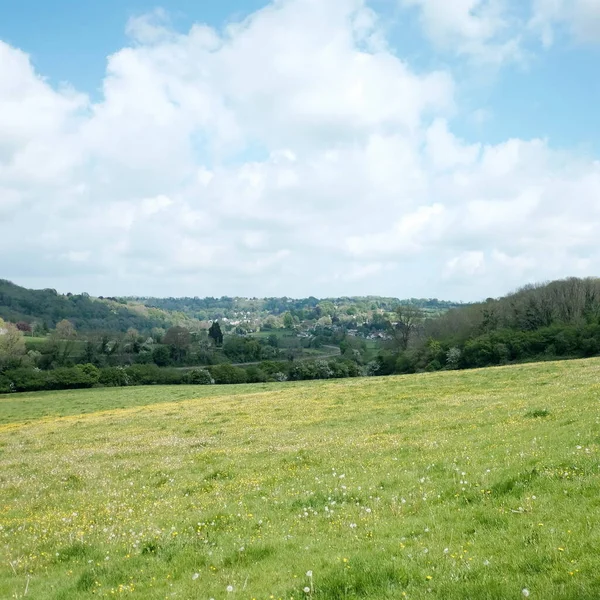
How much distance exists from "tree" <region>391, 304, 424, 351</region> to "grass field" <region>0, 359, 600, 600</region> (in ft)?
351

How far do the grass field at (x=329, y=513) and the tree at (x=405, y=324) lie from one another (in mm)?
106949

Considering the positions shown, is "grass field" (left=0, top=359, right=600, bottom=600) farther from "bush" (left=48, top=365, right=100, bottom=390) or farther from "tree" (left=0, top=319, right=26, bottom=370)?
"tree" (left=0, top=319, right=26, bottom=370)

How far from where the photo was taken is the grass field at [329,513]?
734cm

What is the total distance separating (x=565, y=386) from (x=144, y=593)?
28231 millimetres

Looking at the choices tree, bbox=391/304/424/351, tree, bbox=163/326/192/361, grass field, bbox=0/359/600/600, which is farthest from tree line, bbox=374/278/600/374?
tree, bbox=163/326/192/361

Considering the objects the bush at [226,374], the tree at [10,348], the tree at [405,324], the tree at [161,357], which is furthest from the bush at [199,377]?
the tree at [405,324]

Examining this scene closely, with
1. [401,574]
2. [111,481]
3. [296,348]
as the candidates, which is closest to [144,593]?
[401,574]

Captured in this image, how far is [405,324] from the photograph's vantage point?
13188 cm

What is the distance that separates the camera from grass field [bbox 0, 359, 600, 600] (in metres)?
7.34

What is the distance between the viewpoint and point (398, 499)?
37.3 ft

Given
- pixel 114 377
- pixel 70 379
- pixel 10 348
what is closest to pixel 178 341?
pixel 10 348

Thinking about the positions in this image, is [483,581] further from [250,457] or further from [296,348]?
[296,348]

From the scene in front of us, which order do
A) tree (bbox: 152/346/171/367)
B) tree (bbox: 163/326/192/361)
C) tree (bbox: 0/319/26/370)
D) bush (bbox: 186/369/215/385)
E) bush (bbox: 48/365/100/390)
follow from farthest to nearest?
1. tree (bbox: 163/326/192/361)
2. tree (bbox: 152/346/171/367)
3. tree (bbox: 0/319/26/370)
4. bush (bbox: 186/369/215/385)
5. bush (bbox: 48/365/100/390)

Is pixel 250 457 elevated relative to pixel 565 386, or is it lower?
lower
